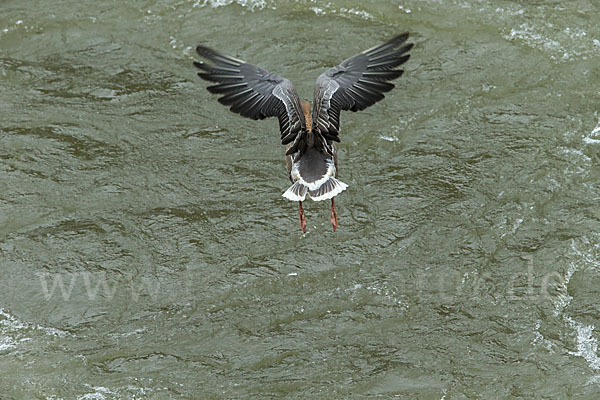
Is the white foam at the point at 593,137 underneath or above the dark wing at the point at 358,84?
underneath

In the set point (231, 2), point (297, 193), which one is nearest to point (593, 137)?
point (297, 193)

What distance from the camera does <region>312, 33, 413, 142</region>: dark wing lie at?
7152 mm

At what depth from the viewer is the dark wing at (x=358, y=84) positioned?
7152 millimetres

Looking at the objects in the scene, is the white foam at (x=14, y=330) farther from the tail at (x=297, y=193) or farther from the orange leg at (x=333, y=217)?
the orange leg at (x=333, y=217)

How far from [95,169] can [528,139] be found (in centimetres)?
488

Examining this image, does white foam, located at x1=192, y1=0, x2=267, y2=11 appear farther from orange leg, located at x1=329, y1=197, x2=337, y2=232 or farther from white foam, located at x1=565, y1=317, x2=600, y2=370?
white foam, located at x1=565, y1=317, x2=600, y2=370

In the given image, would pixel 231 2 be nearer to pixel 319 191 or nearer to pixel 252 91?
pixel 252 91

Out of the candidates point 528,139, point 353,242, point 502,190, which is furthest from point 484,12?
point 353,242

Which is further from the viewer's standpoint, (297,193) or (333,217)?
(333,217)

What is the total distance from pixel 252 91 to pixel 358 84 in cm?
105

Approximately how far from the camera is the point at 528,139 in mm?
8359

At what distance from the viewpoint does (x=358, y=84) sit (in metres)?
7.30

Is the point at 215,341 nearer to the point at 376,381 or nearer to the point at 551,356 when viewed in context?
the point at 376,381

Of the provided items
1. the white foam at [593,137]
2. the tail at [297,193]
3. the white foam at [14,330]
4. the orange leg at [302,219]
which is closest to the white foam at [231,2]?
the orange leg at [302,219]
